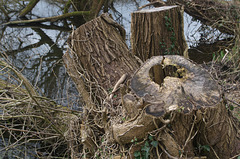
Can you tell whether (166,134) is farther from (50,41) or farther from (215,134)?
(50,41)

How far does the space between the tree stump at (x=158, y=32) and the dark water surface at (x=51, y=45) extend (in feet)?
4.18

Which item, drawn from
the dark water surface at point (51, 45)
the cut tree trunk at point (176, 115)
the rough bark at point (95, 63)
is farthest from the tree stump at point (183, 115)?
the dark water surface at point (51, 45)

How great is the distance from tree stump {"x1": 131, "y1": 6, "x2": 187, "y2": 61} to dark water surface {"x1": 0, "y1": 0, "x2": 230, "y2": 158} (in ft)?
4.18

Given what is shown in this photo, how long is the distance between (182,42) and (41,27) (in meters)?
8.39

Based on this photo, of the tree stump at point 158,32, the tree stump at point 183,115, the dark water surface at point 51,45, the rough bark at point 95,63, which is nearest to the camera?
the tree stump at point 183,115

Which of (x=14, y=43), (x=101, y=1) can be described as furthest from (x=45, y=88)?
(x=101, y=1)

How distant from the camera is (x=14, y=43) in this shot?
785 cm

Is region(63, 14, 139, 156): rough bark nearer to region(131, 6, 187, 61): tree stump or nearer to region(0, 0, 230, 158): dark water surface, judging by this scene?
region(131, 6, 187, 61): tree stump

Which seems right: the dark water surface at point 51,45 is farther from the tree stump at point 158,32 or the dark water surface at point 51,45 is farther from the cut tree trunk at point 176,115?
the cut tree trunk at point 176,115

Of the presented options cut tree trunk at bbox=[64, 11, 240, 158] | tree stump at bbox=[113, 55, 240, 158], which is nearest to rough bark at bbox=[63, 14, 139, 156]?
cut tree trunk at bbox=[64, 11, 240, 158]

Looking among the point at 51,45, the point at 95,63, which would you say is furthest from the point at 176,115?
the point at 51,45

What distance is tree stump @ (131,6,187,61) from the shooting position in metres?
3.07

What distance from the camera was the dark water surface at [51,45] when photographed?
5434 millimetres

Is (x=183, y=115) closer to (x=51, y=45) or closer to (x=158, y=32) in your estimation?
(x=158, y=32)
